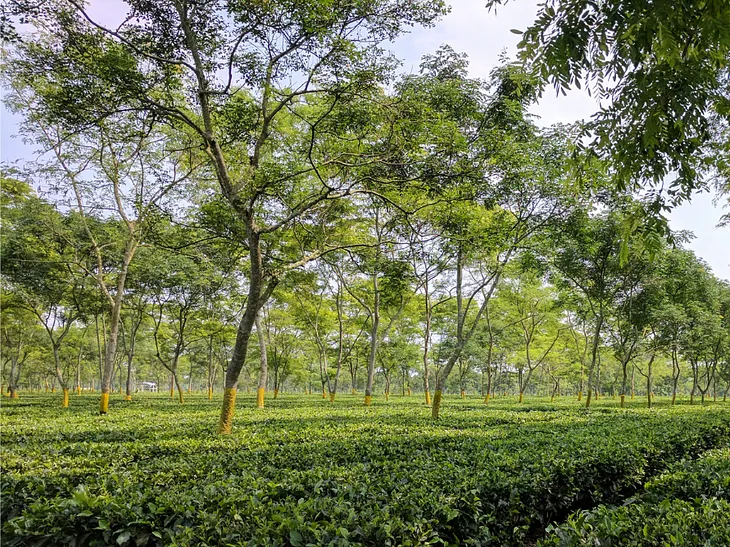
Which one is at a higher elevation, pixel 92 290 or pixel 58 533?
pixel 92 290

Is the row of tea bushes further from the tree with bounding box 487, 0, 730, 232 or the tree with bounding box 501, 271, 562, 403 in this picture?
the tree with bounding box 501, 271, 562, 403

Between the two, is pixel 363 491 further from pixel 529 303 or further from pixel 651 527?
pixel 529 303

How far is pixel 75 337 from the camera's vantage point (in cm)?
2809

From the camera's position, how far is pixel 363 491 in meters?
3.34

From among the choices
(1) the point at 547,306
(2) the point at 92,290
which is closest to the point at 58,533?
(2) the point at 92,290

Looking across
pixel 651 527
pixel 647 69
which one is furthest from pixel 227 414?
pixel 647 69

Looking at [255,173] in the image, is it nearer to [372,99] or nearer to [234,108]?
[234,108]

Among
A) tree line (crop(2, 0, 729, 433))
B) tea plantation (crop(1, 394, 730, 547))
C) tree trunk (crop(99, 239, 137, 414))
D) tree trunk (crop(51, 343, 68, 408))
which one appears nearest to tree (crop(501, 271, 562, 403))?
tree line (crop(2, 0, 729, 433))

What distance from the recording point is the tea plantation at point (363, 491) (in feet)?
8.59

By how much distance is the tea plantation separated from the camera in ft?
8.59

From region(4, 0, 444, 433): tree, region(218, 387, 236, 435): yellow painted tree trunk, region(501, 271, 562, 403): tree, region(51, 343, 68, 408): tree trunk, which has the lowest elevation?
region(51, 343, 68, 408): tree trunk

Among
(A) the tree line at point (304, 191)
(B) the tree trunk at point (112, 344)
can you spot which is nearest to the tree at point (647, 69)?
(A) the tree line at point (304, 191)

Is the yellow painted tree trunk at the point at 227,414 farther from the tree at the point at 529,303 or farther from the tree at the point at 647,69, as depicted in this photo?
the tree at the point at 529,303

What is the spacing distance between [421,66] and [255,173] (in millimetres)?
5057
